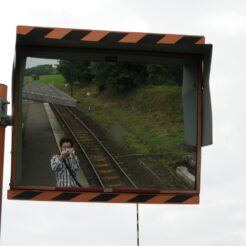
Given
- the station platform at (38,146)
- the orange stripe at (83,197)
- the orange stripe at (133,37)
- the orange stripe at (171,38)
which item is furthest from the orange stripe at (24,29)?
the orange stripe at (83,197)

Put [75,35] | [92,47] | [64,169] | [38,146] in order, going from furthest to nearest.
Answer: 1. [38,146]
2. [64,169]
3. [92,47]
4. [75,35]

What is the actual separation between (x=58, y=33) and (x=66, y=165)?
1489 millimetres

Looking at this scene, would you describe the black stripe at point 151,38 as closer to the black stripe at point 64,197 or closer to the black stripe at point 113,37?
the black stripe at point 113,37

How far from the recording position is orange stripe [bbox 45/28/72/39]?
502 centimetres

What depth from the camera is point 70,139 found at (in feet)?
19.1

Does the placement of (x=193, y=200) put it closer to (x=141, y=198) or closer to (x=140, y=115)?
(x=141, y=198)

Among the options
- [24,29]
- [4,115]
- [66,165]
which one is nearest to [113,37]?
[24,29]

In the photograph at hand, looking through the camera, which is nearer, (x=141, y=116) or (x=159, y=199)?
(x=159, y=199)

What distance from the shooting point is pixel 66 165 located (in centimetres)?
553

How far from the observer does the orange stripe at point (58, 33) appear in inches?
198

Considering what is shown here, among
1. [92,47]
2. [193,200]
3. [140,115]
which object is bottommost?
[193,200]

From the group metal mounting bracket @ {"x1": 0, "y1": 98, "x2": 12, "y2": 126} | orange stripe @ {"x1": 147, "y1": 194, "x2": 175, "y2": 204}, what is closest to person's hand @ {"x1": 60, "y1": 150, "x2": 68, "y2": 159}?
metal mounting bracket @ {"x1": 0, "y1": 98, "x2": 12, "y2": 126}

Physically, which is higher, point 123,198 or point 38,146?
point 38,146

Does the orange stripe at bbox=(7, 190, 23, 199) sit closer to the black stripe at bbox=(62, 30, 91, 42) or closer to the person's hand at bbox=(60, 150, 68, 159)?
the person's hand at bbox=(60, 150, 68, 159)
